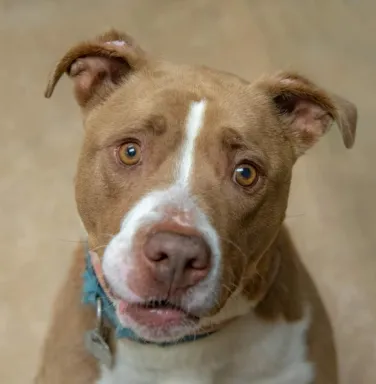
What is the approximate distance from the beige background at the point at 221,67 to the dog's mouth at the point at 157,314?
115 centimetres

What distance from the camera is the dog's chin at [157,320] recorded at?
5.20 ft

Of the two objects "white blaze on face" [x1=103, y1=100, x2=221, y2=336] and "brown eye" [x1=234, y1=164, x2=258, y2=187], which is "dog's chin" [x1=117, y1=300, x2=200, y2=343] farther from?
"brown eye" [x1=234, y1=164, x2=258, y2=187]

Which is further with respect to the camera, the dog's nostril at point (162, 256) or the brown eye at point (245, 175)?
the brown eye at point (245, 175)

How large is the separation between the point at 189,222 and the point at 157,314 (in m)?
0.24

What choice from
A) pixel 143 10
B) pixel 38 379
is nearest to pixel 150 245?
pixel 38 379

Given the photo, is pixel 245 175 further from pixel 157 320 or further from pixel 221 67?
pixel 221 67

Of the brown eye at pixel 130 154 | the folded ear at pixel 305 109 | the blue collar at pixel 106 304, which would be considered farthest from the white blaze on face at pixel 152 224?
the folded ear at pixel 305 109

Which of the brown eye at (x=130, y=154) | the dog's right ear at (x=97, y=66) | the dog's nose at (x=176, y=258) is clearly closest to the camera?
the dog's nose at (x=176, y=258)

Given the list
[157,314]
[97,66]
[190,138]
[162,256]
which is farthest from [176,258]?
[97,66]

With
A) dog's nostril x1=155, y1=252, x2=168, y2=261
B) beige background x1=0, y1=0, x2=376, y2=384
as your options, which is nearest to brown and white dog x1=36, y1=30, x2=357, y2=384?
dog's nostril x1=155, y1=252, x2=168, y2=261

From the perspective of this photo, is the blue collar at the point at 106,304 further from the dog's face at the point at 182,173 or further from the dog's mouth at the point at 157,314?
the dog's mouth at the point at 157,314

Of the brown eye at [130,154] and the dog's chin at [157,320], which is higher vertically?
the brown eye at [130,154]

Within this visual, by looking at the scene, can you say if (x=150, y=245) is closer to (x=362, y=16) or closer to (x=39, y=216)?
(x=39, y=216)

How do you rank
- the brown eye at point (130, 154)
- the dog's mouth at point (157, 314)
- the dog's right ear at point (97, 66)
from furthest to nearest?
1. the dog's right ear at point (97, 66)
2. the brown eye at point (130, 154)
3. the dog's mouth at point (157, 314)
